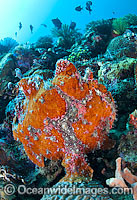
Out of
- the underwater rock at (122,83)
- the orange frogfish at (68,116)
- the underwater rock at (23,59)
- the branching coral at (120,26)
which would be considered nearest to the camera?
the orange frogfish at (68,116)

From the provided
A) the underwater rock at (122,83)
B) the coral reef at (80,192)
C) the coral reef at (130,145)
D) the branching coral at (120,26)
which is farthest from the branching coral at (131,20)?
the coral reef at (80,192)

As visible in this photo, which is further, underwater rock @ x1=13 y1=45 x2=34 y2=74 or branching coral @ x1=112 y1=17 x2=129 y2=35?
branching coral @ x1=112 y1=17 x2=129 y2=35

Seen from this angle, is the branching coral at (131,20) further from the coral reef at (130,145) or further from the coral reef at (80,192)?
the coral reef at (80,192)

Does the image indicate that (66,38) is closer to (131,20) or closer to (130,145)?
(131,20)

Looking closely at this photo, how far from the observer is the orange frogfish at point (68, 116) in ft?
6.53

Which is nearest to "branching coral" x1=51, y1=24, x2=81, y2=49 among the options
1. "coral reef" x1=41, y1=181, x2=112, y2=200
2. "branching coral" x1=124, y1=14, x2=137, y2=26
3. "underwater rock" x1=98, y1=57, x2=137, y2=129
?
"branching coral" x1=124, y1=14, x2=137, y2=26

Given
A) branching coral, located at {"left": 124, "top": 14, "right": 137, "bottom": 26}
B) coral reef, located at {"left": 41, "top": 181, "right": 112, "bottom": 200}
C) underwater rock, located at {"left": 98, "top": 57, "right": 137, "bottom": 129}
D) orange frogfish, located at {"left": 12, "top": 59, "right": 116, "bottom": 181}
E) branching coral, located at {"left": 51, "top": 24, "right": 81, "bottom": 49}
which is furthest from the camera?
branching coral, located at {"left": 51, "top": 24, "right": 81, "bottom": 49}

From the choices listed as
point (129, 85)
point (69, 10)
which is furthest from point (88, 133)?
point (69, 10)

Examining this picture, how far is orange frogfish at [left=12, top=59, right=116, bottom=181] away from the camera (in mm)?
1990

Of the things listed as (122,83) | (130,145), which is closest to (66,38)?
(122,83)

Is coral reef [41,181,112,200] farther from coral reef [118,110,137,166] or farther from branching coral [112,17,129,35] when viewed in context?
branching coral [112,17,129,35]

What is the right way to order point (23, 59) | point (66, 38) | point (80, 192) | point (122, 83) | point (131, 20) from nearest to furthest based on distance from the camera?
point (80, 192) → point (122, 83) → point (23, 59) → point (131, 20) → point (66, 38)

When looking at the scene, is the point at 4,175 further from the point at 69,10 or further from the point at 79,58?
the point at 69,10

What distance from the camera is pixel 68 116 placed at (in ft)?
6.70
